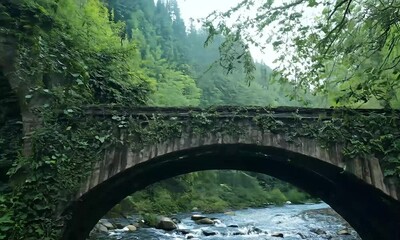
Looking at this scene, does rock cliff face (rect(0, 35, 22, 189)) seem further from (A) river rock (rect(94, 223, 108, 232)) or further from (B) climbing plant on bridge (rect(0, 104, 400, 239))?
(A) river rock (rect(94, 223, 108, 232))

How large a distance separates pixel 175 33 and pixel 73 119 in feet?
198

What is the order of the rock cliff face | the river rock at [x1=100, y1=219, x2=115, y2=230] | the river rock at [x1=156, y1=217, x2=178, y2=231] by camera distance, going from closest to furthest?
the rock cliff face, the river rock at [x1=100, y1=219, x2=115, y2=230], the river rock at [x1=156, y1=217, x2=178, y2=231]

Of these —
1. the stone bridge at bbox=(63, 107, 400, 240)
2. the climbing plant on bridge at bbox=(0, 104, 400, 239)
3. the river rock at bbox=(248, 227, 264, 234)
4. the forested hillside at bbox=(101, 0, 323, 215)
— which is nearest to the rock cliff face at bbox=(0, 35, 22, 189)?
the climbing plant on bridge at bbox=(0, 104, 400, 239)

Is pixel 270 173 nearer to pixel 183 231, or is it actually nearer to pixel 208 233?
pixel 208 233

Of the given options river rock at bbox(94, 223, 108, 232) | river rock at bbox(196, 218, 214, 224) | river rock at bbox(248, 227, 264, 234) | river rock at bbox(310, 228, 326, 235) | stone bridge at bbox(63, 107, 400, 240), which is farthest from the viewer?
river rock at bbox(196, 218, 214, 224)

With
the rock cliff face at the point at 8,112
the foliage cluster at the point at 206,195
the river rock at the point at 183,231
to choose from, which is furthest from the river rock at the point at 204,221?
the rock cliff face at the point at 8,112

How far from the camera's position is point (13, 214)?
766 cm

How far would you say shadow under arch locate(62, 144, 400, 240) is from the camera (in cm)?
836

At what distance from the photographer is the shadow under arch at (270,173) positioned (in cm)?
836

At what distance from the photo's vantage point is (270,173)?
11383mm

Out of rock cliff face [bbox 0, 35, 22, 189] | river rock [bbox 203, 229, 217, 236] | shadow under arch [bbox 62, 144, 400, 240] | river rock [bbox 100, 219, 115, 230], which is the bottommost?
river rock [bbox 203, 229, 217, 236]

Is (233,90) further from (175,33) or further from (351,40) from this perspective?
(351,40)

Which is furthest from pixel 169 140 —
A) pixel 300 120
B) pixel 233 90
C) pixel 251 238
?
pixel 233 90

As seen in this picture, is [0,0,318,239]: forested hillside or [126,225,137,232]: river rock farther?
[126,225,137,232]: river rock
